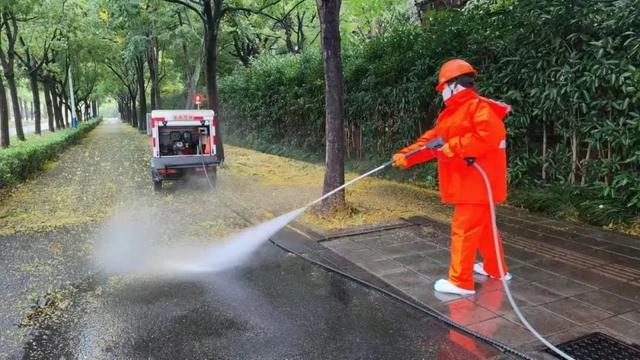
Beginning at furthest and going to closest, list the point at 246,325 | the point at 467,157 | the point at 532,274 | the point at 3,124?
the point at 3,124, the point at 532,274, the point at 467,157, the point at 246,325

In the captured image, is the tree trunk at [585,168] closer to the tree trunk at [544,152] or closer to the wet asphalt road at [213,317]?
the tree trunk at [544,152]

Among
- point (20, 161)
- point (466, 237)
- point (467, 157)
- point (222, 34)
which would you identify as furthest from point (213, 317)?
point (222, 34)

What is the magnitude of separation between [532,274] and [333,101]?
11.8 ft

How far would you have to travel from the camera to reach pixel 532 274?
4.68 m

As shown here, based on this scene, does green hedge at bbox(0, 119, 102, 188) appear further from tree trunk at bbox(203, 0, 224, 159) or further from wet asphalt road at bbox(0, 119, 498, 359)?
wet asphalt road at bbox(0, 119, 498, 359)

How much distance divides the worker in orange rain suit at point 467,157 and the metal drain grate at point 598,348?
0.99 m

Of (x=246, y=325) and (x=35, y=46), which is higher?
(x=35, y=46)

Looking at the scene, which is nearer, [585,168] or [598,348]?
[598,348]

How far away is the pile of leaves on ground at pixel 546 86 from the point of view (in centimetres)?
603

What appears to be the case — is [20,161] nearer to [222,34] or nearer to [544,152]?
[544,152]

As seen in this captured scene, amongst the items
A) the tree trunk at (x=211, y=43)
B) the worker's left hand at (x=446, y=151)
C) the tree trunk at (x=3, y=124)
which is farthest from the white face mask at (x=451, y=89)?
the tree trunk at (x=3, y=124)

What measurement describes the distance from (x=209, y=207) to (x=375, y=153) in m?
4.57

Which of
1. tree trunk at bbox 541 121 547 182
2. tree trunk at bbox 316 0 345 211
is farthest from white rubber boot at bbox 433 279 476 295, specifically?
tree trunk at bbox 541 121 547 182

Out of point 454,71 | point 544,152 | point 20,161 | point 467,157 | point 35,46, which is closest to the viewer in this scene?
point 467,157
